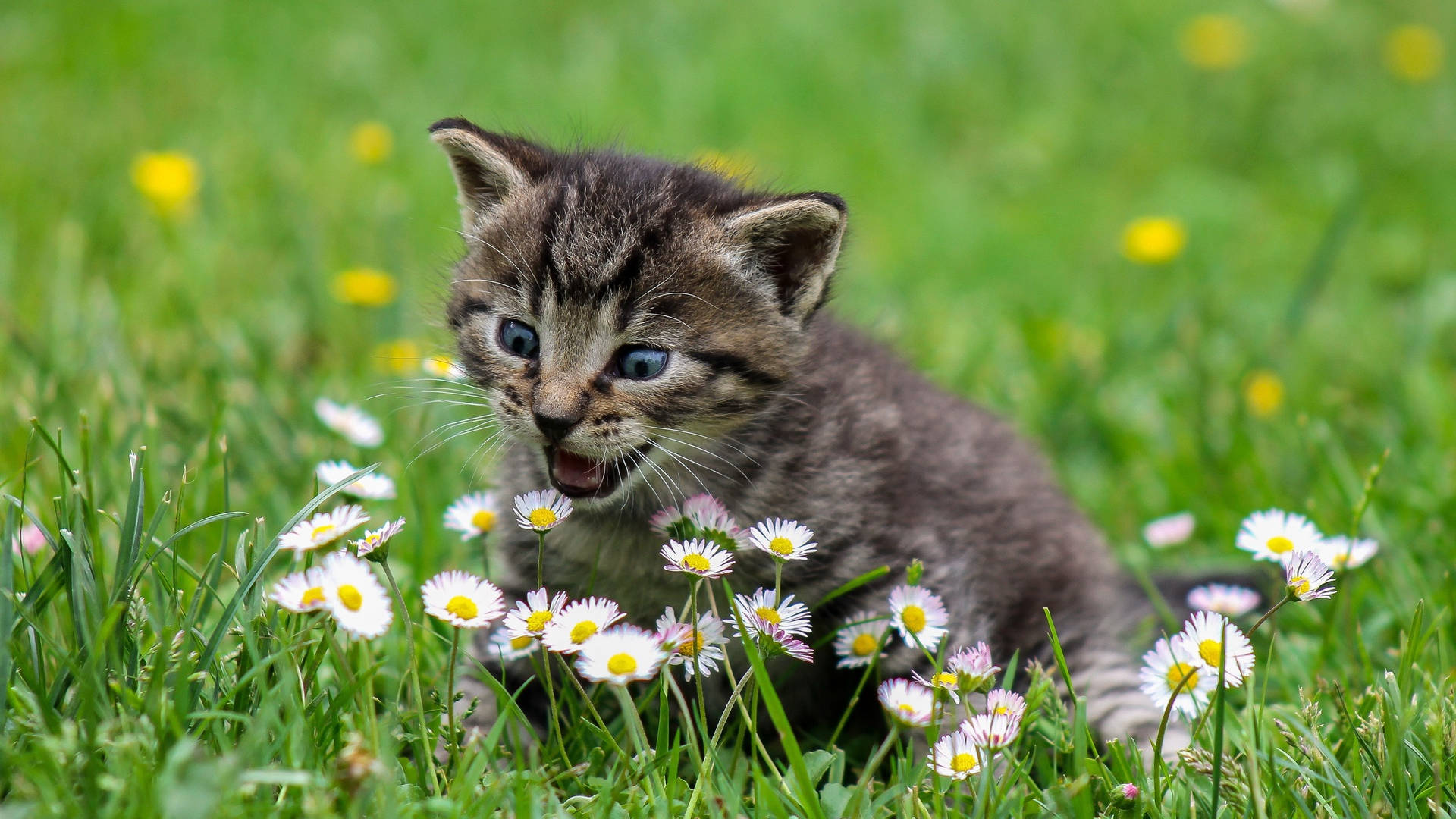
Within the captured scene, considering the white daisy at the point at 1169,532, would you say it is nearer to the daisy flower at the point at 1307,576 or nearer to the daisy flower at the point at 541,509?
the daisy flower at the point at 1307,576

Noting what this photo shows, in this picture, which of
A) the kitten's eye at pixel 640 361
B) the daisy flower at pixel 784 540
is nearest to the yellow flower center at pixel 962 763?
the daisy flower at pixel 784 540

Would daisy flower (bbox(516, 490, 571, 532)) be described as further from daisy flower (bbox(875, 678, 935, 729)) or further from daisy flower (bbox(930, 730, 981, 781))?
daisy flower (bbox(930, 730, 981, 781))

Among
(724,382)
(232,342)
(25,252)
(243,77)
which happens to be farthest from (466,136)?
(243,77)

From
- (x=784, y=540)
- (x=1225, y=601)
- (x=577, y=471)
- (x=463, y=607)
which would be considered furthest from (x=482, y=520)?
(x=1225, y=601)

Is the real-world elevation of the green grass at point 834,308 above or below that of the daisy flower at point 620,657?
above

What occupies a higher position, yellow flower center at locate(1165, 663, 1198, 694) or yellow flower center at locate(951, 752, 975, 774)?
yellow flower center at locate(1165, 663, 1198, 694)

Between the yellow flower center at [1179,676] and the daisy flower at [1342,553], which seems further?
the daisy flower at [1342,553]

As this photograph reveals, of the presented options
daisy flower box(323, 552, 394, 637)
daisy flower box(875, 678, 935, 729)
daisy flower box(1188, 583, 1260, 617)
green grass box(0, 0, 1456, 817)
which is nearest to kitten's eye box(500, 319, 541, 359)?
green grass box(0, 0, 1456, 817)

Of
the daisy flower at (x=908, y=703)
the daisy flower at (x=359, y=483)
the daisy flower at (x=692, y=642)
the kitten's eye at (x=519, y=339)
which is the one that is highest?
the kitten's eye at (x=519, y=339)
